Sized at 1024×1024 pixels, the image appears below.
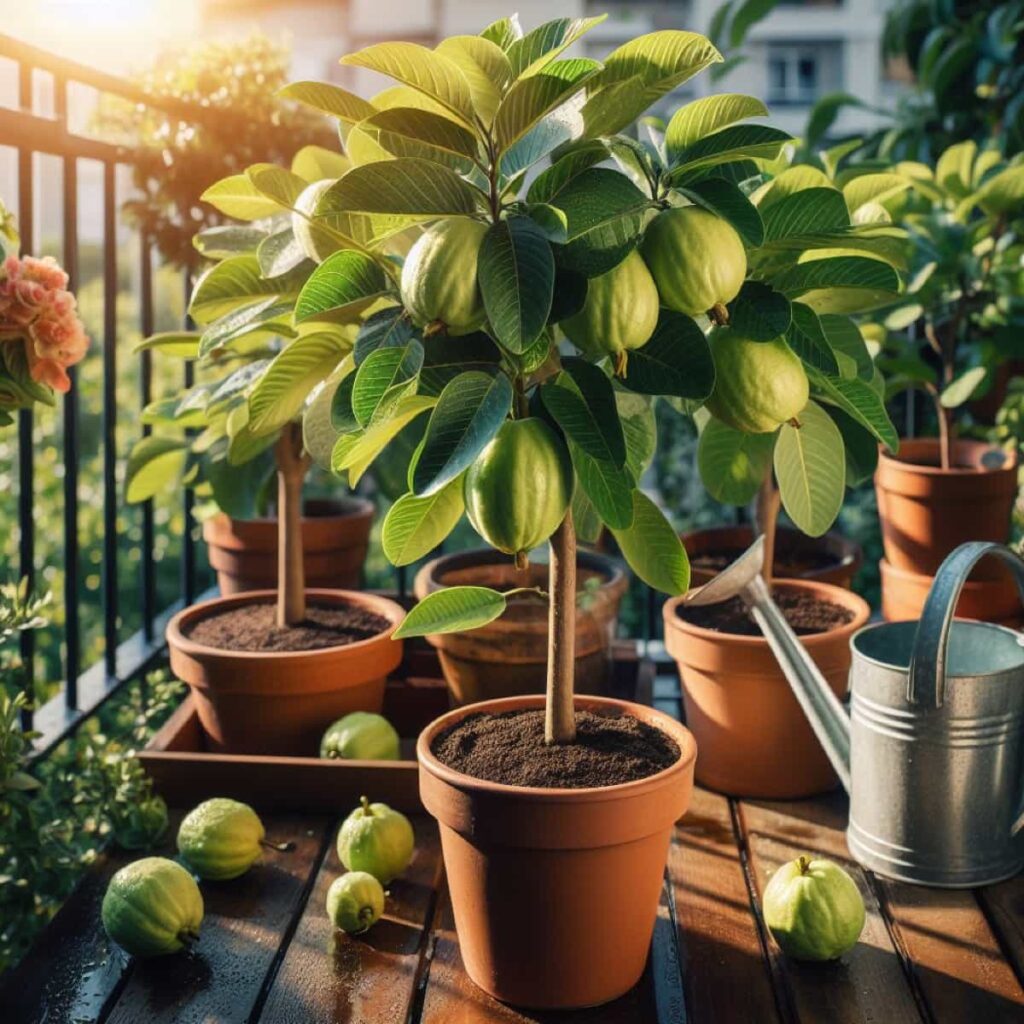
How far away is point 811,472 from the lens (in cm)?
130

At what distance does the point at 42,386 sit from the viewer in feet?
4.17

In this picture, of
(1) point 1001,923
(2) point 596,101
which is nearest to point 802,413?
(2) point 596,101

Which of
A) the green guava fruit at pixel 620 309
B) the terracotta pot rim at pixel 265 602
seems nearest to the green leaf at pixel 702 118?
the green guava fruit at pixel 620 309

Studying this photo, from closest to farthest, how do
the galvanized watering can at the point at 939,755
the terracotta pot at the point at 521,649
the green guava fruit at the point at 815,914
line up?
the green guava fruit at the point at 815,914 < the galvanized watering can at the point at 939,755 < the terracotta pot at the point at 521,649

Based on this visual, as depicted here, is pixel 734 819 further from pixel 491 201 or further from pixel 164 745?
pixel 491 201

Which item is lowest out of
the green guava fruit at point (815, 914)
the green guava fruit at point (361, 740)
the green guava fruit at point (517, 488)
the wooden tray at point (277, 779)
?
the green guava fruit at point (815, 914)

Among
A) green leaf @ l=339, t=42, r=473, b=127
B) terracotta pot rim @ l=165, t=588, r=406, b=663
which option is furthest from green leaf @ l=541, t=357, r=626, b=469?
terracotta pot rim @ l=165, t=588, r=406, b=663

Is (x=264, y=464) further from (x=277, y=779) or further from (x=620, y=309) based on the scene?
(x=620, y=309)

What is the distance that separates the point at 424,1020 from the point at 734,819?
549 mm

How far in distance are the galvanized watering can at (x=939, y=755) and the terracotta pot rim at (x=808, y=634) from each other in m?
0.14

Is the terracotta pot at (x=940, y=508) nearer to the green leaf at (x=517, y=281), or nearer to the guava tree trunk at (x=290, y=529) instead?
the guava tree trunk at (x=290, y=529)

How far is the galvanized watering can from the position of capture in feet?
4.39

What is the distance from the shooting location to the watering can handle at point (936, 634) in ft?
4.27

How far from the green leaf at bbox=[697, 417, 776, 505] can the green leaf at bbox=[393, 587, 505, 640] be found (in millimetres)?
406
